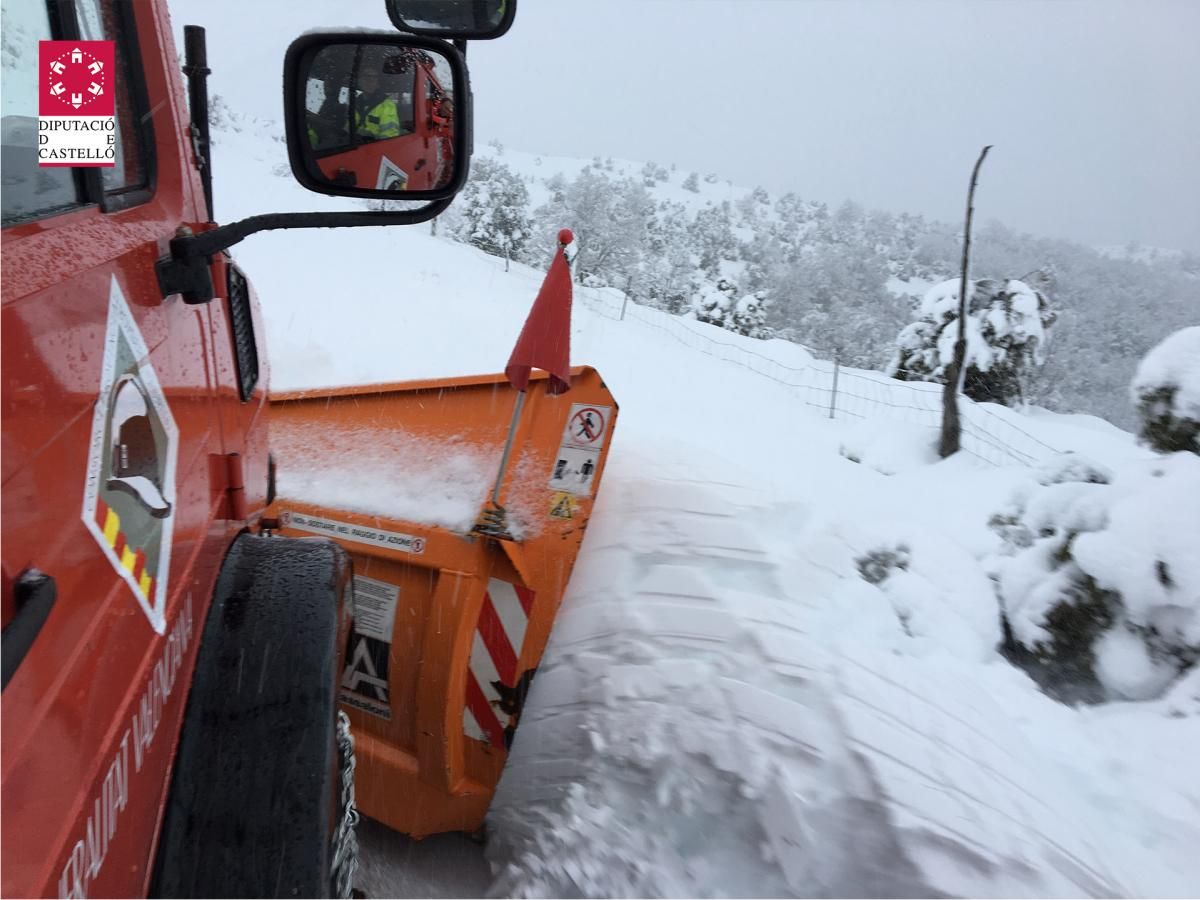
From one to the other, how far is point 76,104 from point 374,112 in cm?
43

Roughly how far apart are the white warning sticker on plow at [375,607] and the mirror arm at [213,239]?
1367 mm

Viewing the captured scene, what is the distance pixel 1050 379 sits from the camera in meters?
31.1

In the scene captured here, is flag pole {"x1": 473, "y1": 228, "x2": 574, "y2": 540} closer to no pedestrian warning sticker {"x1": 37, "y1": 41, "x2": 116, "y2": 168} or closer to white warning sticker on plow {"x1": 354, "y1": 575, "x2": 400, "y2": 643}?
white warning sticker on plow {"x1": 354, "y1": 575, "x2": 400, "y2": 643}

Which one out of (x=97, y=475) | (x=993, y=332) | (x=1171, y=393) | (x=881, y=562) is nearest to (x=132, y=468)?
(x=97, y=475)

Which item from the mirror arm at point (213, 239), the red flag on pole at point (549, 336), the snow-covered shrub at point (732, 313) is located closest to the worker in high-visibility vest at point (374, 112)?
the mirror arm at point (213, 239)

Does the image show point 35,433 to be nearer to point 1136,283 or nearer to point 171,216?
point 171,216

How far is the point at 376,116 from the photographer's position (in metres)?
1.37

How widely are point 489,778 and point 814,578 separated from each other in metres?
1.70

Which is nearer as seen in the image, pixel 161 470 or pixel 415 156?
pixel 161 470

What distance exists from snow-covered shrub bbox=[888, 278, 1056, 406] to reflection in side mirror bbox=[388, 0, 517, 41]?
1038cm

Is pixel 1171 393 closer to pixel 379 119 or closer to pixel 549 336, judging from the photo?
pixel 549 336

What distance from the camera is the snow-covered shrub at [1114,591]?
141 inches

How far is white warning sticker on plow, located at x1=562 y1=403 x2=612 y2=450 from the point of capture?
2645 mm

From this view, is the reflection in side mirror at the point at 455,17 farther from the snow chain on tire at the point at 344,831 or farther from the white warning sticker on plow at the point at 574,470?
the snow chain on tire at the point at 344,831
